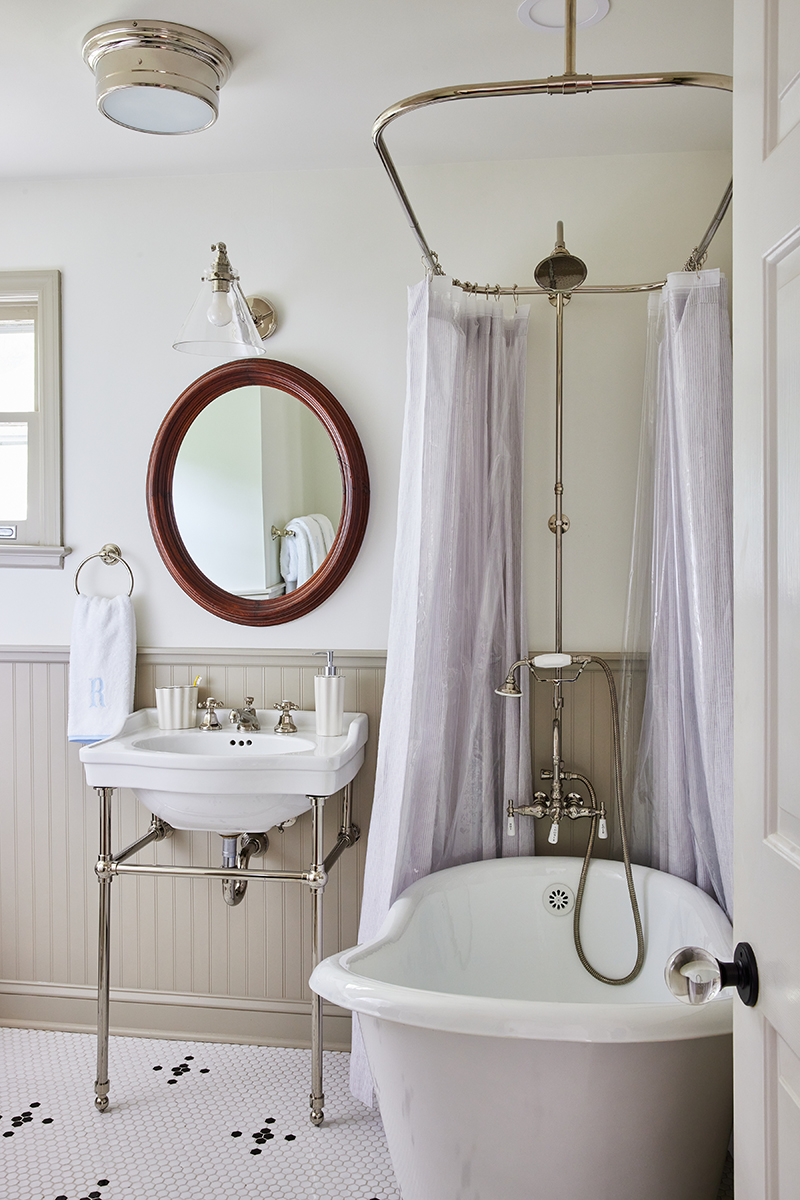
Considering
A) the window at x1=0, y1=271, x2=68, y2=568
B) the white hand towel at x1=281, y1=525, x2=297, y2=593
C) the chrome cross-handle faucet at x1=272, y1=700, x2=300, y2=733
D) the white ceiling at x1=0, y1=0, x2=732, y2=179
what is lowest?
the chrome cross-handle faucet at x1=272, y1=700, x2=300, y2=733

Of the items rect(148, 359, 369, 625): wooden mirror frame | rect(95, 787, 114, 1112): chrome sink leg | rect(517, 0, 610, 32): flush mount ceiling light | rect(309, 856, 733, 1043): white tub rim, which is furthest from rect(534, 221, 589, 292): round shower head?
rect(95, 787, 114, 1112): chrome sink leg

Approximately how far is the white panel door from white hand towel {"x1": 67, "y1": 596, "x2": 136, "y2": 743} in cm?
200

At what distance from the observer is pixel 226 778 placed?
87.7 inches

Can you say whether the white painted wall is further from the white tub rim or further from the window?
the white tub rim

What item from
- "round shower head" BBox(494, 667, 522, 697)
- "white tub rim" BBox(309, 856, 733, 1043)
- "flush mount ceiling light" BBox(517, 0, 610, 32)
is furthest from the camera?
"round shower head" BBox(494, 667, 522, 697)

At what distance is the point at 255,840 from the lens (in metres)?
2.62

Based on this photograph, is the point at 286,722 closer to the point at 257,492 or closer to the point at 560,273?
the point at 257,492

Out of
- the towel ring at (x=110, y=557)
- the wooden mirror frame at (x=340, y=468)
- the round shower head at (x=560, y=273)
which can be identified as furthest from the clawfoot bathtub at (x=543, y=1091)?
the round shower head at (x=560, y=273)

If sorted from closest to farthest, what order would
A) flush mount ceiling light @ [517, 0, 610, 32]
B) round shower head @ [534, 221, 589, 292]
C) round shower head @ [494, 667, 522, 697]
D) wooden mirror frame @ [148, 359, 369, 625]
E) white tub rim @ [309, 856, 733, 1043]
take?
white tub rim @ [309, 856, 733, 1043] → flush mount ceiling light @ [517, 0, 610, 32] → round shower head @ [534, 221, 589, 292] → round shower head @ [494, 667, 522, 697] → wooden mirror frame @ [148, 359, 369, 625]

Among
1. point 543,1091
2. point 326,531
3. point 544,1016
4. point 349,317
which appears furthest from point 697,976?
point 349,317

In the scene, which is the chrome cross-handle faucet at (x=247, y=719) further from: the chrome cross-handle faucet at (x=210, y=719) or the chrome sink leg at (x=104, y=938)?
the chrome sink leg at (x=104, y=938)

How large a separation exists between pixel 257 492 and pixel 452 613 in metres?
0.78

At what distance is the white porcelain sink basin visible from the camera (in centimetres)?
223

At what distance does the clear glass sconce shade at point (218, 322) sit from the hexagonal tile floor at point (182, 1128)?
1.97 meters
